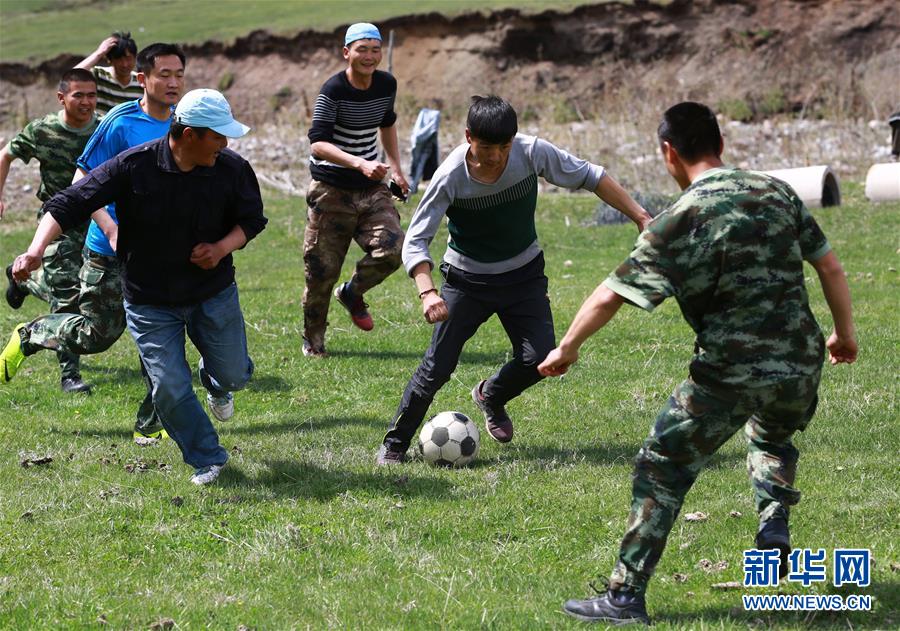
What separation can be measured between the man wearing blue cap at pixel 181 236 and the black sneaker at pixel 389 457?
3.15ft

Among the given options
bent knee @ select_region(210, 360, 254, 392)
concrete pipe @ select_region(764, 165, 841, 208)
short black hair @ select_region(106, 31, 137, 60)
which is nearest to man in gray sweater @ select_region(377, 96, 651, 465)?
bent knee @ select_region(210, 360, 254, 392)

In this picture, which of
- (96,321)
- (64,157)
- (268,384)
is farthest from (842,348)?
(64,157)

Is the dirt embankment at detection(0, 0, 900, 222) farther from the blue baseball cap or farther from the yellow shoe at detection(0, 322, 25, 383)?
the blue baseball cap

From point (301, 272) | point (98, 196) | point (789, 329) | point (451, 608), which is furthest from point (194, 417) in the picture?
point (301, 272)

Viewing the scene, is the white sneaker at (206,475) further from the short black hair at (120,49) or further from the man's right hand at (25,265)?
the short black hair at (120,49)

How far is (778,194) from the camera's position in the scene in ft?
Answer: 15.9

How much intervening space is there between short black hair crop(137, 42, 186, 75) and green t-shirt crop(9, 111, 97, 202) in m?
2.11

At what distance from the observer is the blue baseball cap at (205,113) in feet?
21.6

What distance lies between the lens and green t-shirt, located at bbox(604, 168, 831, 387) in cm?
477

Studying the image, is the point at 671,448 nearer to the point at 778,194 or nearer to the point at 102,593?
the point at 778,194

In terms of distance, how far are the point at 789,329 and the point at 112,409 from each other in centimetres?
606

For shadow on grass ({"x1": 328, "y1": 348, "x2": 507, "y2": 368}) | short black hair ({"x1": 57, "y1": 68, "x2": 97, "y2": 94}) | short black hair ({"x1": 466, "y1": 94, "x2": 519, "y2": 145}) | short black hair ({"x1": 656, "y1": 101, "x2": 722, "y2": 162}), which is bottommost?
shadow on grass ({"x1": 328, "y1": 348, "x2": 507, "y2": 368})

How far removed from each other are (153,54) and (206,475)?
280 centimetres

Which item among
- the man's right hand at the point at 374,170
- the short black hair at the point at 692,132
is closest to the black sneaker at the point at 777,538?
the short black hair at the point at 692,132
